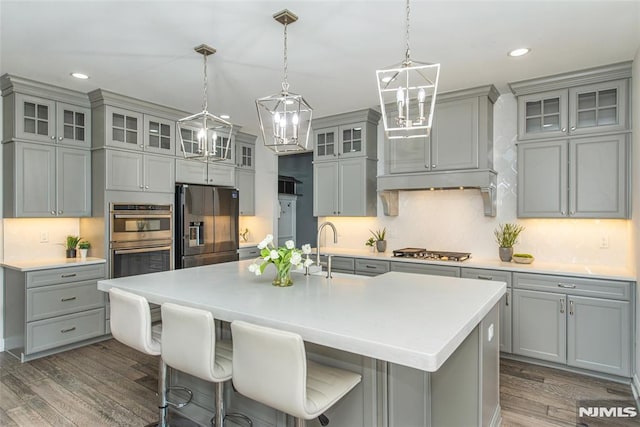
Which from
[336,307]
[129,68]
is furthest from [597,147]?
[129,68]

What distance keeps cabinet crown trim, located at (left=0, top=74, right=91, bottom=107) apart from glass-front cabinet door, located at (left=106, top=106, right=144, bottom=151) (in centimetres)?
34

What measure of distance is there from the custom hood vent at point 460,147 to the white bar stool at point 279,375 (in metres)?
2.84

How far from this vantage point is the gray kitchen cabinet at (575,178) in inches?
130

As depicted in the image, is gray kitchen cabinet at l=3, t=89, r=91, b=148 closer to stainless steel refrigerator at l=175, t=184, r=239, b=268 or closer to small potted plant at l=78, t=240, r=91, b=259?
small potted plant at l=78, t=240, r=91, b=259

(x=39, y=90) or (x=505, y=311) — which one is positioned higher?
(x=39, y=90)

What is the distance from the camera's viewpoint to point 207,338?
1.78 meters

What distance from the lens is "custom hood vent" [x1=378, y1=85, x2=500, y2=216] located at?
390 centimetres

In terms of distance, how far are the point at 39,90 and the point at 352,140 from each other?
344 cm

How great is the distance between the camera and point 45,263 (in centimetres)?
381

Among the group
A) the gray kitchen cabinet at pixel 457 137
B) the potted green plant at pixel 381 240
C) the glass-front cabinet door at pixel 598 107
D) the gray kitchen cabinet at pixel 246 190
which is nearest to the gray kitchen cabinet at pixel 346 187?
the potted green plant at pixel 381 240

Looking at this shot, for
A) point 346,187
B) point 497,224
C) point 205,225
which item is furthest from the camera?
point 205,225

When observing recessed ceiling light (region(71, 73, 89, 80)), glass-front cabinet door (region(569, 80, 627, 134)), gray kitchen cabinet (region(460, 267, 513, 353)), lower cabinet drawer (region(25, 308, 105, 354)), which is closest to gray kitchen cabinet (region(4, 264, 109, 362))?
lower cabinet drawer (region(25, 308, 105, 354))

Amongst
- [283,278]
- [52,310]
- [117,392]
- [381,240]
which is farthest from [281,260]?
[52,310]

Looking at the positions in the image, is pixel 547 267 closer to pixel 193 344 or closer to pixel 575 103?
pixel 575 103
